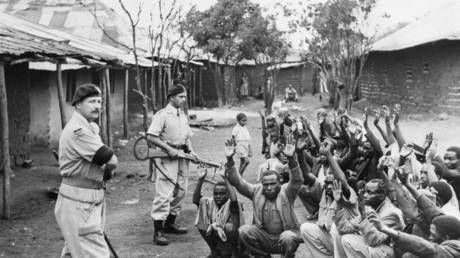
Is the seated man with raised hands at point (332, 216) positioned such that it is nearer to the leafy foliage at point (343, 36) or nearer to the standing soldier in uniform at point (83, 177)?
the standing soldier in uniform at point (83, 177)

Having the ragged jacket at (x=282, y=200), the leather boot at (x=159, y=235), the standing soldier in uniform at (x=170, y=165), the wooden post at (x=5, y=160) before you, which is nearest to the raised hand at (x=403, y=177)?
the ragged jacket at (x=282, y=200)

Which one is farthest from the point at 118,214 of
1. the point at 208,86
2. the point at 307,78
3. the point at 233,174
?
the point at 307,78

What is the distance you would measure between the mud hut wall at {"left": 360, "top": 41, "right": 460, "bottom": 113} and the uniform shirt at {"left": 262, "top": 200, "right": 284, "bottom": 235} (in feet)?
42.8

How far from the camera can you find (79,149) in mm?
4297

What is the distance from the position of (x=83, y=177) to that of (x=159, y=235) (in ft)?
6.82

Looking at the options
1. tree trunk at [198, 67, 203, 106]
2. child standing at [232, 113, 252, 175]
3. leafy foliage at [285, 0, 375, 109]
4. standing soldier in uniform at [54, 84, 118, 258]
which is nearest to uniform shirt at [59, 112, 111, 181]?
standing soldier in uniform at [54, 84, 118, 258]

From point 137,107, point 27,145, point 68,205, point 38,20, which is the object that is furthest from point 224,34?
point 68,205

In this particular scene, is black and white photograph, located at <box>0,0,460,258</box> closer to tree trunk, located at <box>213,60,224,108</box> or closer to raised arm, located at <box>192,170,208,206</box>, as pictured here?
raised arm, located at <box>192,170,208,206</box>

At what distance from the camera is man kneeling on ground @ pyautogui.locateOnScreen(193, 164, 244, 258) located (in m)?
5.45

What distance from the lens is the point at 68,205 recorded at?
4328 millimetres

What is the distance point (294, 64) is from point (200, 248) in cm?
3239

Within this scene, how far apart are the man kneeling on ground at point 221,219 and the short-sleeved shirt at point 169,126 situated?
38.7 inches

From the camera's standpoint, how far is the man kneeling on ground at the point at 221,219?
5.45 m

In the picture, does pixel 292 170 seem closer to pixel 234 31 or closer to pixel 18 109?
pixel 18 109
